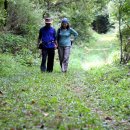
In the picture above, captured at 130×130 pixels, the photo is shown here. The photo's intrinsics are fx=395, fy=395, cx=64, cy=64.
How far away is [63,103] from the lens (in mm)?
8945

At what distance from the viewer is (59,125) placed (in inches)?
274

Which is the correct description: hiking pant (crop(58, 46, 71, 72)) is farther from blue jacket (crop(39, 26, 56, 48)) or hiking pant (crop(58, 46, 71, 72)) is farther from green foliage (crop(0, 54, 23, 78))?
green foliage (crop(0, 54, 23, 78))

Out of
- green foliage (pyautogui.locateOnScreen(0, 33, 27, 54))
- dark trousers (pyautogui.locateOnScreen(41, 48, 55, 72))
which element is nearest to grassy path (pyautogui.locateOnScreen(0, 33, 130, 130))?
dark trousers (pyautogui.locateOnScreen(41, 48, 55, 72))

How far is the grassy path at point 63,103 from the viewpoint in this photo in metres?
7.16

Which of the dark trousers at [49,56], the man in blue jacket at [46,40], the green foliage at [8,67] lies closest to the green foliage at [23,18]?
the green foliage at [8,67]

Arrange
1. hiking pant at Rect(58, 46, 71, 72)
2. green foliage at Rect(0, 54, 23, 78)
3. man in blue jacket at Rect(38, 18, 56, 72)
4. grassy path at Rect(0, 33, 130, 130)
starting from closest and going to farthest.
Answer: grassy path at Rect(0, 33, 130, 130), green foliage at Rect(0, 54, 23, 78), man in blue jacket at Rect(38, 18, 56, 72), hiking pant at Rect(58, 46, 71, 72)

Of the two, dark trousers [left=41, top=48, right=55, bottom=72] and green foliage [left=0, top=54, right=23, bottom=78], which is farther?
dark trousers [left=41, top=48, right=55, bottom=72]

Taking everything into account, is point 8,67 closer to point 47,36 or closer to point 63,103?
point 47,36

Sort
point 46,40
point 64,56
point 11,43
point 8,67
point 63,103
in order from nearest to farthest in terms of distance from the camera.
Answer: point 63,103 < point 8,67 < point 46,40 < point 64,56 < point 11,43

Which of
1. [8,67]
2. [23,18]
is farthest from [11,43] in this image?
[8,67]

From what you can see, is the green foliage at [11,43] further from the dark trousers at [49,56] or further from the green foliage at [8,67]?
the dark trousers at [49,56]

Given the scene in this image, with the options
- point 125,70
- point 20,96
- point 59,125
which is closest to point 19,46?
point 125,70

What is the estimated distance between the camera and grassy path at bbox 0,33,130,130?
7.16 m

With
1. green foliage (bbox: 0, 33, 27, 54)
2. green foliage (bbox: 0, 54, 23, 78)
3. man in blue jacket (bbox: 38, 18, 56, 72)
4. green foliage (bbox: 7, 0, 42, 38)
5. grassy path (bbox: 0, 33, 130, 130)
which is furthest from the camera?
green foliage (bbox: 7, 0, 42, 38)
